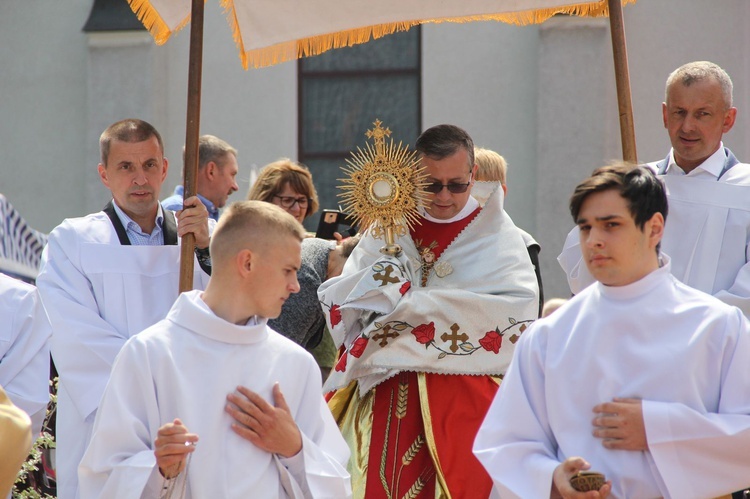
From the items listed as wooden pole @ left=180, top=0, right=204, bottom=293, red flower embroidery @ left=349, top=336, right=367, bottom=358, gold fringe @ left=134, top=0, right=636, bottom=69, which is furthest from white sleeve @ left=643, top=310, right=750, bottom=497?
gold fringe @ left=134, top=0, right=636, bottom=69

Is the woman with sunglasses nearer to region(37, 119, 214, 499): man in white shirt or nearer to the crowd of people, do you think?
the crowd of people

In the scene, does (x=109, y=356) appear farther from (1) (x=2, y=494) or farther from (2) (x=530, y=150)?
(2) (x=530, y=150)

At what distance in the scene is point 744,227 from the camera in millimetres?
4777

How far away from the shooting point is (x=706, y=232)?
15.7ft

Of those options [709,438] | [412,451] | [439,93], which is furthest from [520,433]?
[439,93]

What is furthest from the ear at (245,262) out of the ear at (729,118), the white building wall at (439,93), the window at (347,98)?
the window at (347,98)

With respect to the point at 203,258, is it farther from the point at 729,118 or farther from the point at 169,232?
the point at 729,118

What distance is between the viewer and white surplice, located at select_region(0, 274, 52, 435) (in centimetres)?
483

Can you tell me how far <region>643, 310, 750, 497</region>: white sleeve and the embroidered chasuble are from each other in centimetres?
142

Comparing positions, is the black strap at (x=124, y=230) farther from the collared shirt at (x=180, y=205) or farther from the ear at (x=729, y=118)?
the ear at (x=729, y=118)

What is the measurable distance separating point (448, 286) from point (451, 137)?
0.62 metres

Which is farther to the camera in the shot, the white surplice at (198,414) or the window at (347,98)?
the window at (347,98)

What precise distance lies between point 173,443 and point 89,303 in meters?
1.91

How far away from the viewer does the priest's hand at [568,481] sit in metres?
3.33
